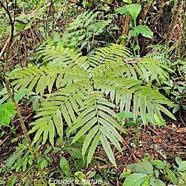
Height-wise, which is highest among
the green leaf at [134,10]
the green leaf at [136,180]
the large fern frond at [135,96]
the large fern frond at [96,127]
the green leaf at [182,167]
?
the green leaf at [134,10]

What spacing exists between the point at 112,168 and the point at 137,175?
44cm

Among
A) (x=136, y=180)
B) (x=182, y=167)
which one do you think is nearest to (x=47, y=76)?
(x=136, y=180)

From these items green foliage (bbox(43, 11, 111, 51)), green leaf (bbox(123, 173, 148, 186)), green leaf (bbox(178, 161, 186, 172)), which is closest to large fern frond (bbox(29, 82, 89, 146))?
green leaf (bbox(123, 173, 148, 186))

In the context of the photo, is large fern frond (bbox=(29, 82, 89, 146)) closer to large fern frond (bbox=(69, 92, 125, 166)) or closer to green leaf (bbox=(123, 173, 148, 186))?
large fern frond (bbox=(69, 92, 125, 166))

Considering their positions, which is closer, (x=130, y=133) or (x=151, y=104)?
(x=151, y=104)

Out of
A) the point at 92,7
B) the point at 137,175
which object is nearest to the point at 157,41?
the point at 92,7

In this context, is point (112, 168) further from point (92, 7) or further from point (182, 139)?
point (92, 7)

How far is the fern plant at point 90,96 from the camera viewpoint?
3.67 ft

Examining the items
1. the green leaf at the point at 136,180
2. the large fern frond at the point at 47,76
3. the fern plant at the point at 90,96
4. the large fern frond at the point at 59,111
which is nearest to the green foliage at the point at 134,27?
the fern plant at the point at 90,96

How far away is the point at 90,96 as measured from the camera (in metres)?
1.22

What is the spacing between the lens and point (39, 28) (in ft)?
8.83

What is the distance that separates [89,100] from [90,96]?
3 centimetres

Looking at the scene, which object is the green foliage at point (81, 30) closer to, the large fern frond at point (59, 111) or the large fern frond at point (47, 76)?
the large fern frond at point (47, 76)

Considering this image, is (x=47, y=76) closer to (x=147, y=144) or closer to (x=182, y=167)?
(x=182, y=167)
